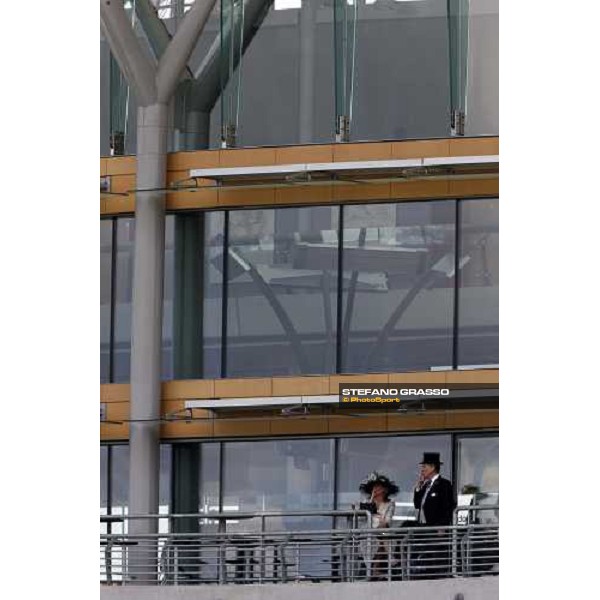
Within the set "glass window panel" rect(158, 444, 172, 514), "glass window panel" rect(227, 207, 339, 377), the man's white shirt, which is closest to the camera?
the man's white shirt

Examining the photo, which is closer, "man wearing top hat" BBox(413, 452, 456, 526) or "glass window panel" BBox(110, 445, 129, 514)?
"man wearing top hat" BBox(413, 452, 456, 526)

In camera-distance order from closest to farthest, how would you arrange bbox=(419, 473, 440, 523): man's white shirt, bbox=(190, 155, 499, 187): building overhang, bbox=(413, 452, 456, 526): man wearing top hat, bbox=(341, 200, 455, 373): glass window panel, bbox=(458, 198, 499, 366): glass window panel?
bbox=(413, 452, 456, 526): man wearing top hat → bbox=(419, 473, 440, 523): man's white shirt → bbox=(190, 155, 499, 187): building overhang → bbox=(458, 198, 499, 366): glass window panel → bbox=(341, 200, 455, 373): glass window panel

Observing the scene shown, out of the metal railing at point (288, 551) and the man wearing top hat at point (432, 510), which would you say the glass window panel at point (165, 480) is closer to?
the metal railing at point (288, 551)

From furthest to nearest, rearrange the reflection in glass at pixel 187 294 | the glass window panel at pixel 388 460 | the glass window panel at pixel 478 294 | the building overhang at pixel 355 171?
the reflection in glass at pixel 187 294 < the glass window panel at pixel 388 460 < the glass window panel at pixel 478 294 < the building overhang at pixel 355 171

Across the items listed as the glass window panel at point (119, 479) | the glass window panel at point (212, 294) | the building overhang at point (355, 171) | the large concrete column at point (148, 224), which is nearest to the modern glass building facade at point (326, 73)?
the large concrete column at point (148, 224)

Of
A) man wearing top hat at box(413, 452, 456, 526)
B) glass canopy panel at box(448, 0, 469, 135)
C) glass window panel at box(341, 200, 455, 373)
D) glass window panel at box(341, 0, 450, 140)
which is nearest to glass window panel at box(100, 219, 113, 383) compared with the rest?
glass window panel at box(341, 200, 455, 373)

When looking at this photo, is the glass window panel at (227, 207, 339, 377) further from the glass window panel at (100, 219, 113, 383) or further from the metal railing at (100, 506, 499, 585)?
the metal railing at (100, 506, 499, 585)

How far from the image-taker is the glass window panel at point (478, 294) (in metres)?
25.0

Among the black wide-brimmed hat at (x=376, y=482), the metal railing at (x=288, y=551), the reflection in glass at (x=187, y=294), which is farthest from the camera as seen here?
the reflection in glass at (x=187, y=294)

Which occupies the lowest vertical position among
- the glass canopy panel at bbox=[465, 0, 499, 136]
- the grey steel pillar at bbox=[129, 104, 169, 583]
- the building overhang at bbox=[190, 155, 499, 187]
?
the grey steel pillar at bbox=[129, 104, 169, 583]

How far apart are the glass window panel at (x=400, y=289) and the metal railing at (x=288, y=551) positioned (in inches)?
82.9

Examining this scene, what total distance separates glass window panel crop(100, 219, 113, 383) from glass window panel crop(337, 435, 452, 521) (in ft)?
11.3

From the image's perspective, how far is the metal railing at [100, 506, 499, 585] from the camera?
73.6ft
